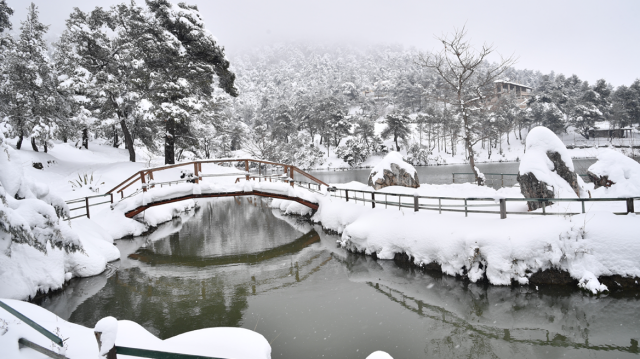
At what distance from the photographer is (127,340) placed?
459 cm

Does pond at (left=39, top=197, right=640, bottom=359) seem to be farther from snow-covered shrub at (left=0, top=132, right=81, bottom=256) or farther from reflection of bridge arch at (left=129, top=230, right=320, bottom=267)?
snow-covered shrub at (left=0, top=132, right=81, bottom=256)

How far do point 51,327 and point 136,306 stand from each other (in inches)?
167

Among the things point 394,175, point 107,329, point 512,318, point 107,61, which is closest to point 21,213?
point 107,329

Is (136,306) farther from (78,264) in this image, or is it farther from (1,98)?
(1,98)

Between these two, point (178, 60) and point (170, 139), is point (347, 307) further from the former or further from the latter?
point (178, 60)

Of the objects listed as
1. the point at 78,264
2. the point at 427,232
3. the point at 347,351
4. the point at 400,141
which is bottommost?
the point at 347,351

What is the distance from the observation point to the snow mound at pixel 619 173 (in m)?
10.6

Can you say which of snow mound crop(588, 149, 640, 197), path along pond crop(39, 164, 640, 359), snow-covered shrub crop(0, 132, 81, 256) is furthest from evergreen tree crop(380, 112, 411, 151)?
snow-covered shrub crop(0, 132, 81, 256)

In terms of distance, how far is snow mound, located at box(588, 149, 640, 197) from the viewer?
10.6 m

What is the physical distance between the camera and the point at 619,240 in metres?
7.50

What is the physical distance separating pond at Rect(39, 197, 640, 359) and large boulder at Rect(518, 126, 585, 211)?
409 centimetres

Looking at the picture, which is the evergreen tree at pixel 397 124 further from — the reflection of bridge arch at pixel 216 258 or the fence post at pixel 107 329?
the fence post at pixel 107 329

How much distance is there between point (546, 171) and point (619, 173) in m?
2.57

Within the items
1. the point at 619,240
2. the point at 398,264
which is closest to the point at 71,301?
the point at 398,264
